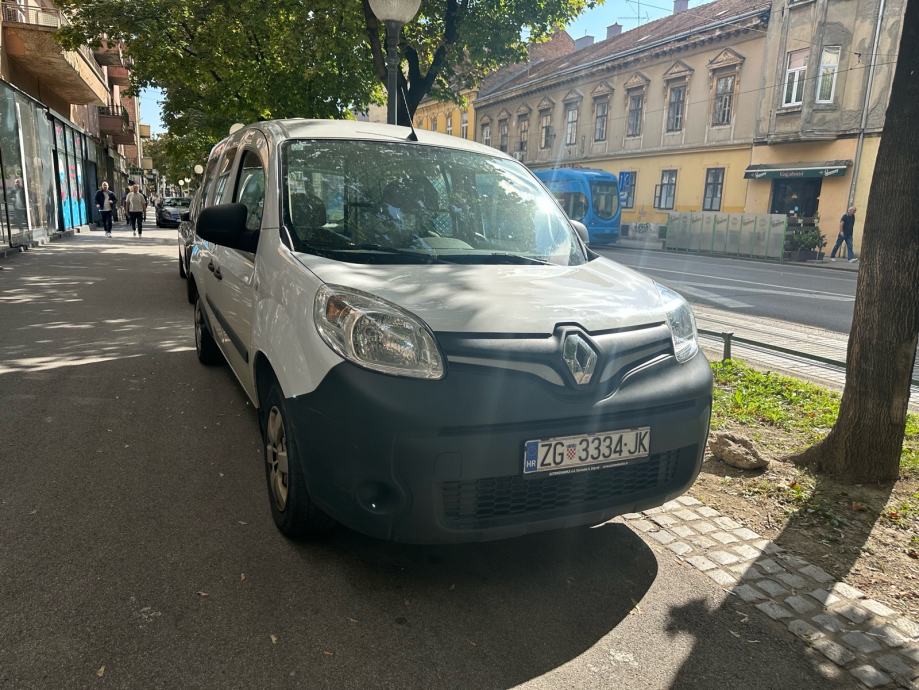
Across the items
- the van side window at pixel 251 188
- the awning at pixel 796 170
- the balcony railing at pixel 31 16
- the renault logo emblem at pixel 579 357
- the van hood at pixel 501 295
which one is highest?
the balcony railing at pixel 31 16

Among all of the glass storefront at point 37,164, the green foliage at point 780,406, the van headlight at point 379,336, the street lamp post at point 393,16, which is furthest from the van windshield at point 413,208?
the glass storefront at point 37,164

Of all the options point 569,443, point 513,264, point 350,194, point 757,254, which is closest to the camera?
point 569,443

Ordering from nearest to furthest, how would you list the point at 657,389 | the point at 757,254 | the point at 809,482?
the point at 657,389
the point at 809,482
the point at 757,254

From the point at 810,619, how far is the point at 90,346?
6.66 meters

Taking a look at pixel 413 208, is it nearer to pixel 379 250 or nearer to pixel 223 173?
pixel 379 250

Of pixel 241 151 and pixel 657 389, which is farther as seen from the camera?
pixel 241 151

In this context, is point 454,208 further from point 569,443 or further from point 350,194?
point 569,443

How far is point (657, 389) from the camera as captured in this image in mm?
2809

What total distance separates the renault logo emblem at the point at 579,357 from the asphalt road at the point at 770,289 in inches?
306

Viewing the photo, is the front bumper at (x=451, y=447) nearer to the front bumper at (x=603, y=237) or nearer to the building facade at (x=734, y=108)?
the front bumper at (x=603, y=237)

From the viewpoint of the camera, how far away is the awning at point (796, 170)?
1020 inches

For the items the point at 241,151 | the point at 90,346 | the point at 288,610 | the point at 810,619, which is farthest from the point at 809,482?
the point at 90,346

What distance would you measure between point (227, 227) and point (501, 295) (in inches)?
63.2

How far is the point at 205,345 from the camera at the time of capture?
245 inches
